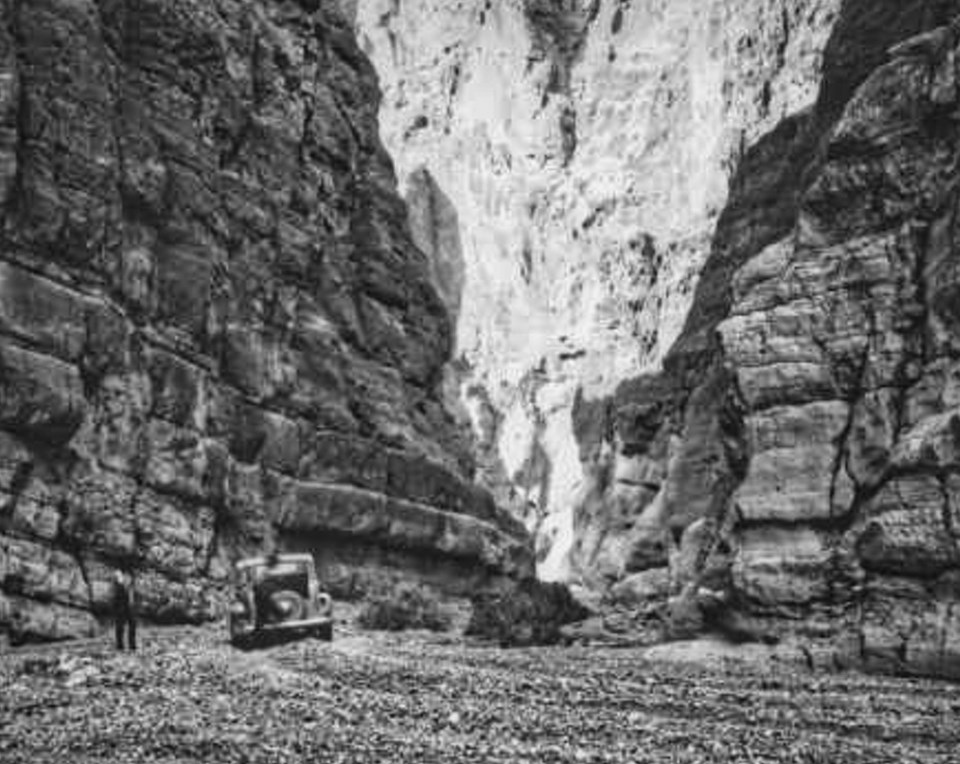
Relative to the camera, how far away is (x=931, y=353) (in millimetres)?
35000

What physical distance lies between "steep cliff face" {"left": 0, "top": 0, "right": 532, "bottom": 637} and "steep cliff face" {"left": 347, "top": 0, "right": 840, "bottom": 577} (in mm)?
50418

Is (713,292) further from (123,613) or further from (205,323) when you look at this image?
(123,613)

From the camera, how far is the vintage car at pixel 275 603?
36.2 metres

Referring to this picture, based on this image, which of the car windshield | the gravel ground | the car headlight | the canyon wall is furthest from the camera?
the car headlight

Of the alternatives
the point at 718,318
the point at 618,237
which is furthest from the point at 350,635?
the point at 618,237

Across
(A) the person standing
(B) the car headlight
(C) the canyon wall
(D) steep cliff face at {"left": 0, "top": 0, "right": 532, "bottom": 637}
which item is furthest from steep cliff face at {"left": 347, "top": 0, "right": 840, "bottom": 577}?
(A) the person standing

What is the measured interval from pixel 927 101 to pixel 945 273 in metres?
6.12

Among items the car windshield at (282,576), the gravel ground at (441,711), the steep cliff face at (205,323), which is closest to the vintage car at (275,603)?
the car windshield at (282,576)

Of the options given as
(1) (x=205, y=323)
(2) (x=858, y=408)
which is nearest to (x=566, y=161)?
(1) (x=205, y=323)

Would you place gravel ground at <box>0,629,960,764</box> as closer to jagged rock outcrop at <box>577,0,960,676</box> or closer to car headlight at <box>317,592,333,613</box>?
jagged rock outcrop at <box>577,0,960,676</box>

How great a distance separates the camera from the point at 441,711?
960 inches

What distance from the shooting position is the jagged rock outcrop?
32094 mm

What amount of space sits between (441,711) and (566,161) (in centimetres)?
16085

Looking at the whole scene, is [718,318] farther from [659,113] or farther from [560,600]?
[659,113]
